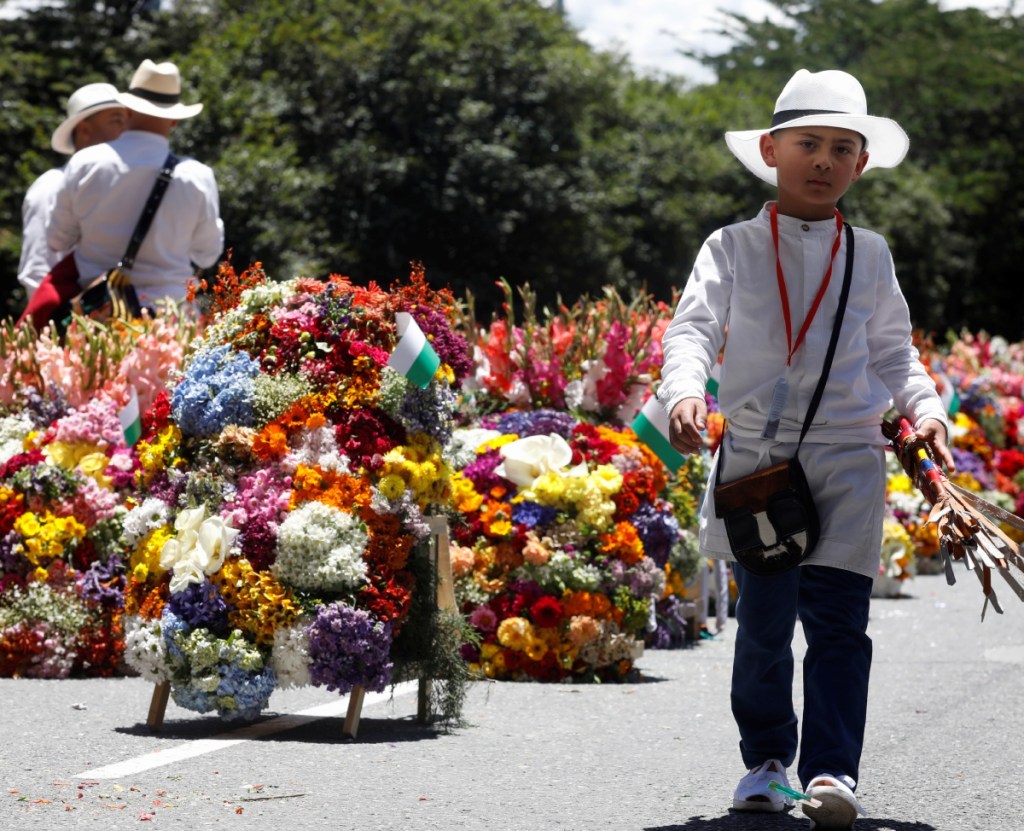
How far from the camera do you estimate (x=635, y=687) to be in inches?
297

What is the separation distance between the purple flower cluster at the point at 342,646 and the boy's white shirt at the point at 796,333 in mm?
1719

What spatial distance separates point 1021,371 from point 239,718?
12.4 m

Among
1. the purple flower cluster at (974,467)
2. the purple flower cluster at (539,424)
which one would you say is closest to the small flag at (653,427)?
the purple flower cluster at (539,424)

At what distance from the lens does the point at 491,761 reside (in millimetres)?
5430

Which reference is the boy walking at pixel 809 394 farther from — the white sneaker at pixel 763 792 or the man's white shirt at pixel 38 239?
the man's white shirt at pixel 38 239

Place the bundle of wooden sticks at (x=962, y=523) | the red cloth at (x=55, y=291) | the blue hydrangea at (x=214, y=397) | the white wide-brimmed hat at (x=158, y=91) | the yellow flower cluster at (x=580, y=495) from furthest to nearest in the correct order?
the white wide-brimmed hat at (x=158, y=91), the red cloth at (x=55, y=291), the yellow flower cluster at (x=580, y=495), the blue hydrangea at (x=214, y=397), the bundle of wooden sticks at (x=962, y=523)

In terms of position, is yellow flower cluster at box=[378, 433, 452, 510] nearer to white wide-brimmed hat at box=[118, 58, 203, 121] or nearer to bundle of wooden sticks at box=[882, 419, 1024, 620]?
bundle of wooden sticks at box=[882, 419, 1024, 620]

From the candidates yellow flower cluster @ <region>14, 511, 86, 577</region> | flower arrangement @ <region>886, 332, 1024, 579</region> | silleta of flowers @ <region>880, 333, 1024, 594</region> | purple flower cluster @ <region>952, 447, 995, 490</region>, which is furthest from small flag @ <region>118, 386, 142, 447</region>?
purple flower cluster @ <region>952, 447, 995, 490</region>

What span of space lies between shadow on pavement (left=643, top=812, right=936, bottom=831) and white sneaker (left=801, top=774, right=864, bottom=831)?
0.14m

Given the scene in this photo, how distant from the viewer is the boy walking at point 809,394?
14.8 ft

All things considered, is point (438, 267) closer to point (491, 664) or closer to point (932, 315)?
point (932, 315)

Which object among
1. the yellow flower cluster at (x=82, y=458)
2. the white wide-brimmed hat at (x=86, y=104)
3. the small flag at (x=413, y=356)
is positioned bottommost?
the yellow flower cluster at (x=82, y=458)

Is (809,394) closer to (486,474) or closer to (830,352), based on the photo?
(830,352)

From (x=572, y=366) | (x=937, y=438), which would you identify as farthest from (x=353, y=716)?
(x=572, y=366)
